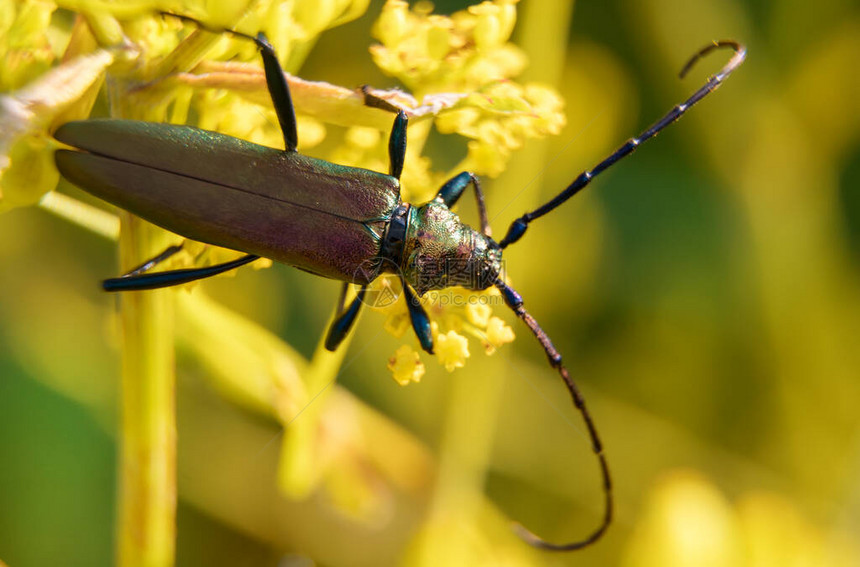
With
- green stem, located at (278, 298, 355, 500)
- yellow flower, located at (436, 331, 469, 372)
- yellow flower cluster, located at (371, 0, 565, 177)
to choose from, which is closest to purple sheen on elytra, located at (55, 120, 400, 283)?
green stem, located at (278, 298, 355, 500)

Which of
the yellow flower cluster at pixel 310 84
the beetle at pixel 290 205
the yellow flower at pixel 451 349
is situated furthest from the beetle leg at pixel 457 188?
the yellow flower at pixel 451 349

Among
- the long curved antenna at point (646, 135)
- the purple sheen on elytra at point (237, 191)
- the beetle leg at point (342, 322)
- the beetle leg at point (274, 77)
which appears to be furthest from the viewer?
the long curved antenna at point (646, 135)

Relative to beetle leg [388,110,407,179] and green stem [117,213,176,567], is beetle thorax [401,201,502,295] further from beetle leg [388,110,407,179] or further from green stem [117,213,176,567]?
green stem [117,213,176,567]

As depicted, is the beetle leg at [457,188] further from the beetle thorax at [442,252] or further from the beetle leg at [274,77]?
the beetle leg at [274,77]

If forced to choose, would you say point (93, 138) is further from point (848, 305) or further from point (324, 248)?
point (848, 305)

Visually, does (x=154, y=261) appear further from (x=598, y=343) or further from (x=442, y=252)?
(x=598, y=343)

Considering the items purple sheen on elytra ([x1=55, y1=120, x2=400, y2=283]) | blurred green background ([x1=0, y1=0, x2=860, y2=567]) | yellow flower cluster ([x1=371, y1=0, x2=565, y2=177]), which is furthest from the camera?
blurred green background ([x1=0, y1=0, x2=860, y2=567])

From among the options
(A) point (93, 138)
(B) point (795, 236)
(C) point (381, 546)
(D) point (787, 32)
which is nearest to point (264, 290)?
(C) point (381, 546)
